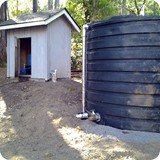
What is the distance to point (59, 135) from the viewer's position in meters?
4.05

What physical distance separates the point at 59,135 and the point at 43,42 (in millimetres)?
4920

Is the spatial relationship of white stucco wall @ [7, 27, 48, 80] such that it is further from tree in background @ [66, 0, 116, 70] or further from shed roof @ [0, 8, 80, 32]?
tree in background @ [66, 0, 116, 70]

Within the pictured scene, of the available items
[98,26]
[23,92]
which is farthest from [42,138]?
[23,92]

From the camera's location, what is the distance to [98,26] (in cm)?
452

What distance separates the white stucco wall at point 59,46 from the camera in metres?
8.47

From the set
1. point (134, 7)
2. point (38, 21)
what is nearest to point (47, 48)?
point (38, 21)

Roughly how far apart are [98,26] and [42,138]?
2402 mm

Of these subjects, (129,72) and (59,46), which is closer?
(129,72)

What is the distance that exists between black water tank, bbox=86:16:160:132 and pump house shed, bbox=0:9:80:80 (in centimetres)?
407

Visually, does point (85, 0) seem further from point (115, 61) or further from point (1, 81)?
point (115, 61)

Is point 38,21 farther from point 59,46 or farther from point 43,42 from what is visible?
point 59,46

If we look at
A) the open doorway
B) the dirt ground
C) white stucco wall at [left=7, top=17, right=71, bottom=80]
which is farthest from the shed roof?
the dirt ground

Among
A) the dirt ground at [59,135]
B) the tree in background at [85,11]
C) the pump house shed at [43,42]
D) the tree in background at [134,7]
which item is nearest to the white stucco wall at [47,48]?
the pump house shed at [43,42]

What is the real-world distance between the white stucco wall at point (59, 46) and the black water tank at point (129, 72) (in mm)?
4203
